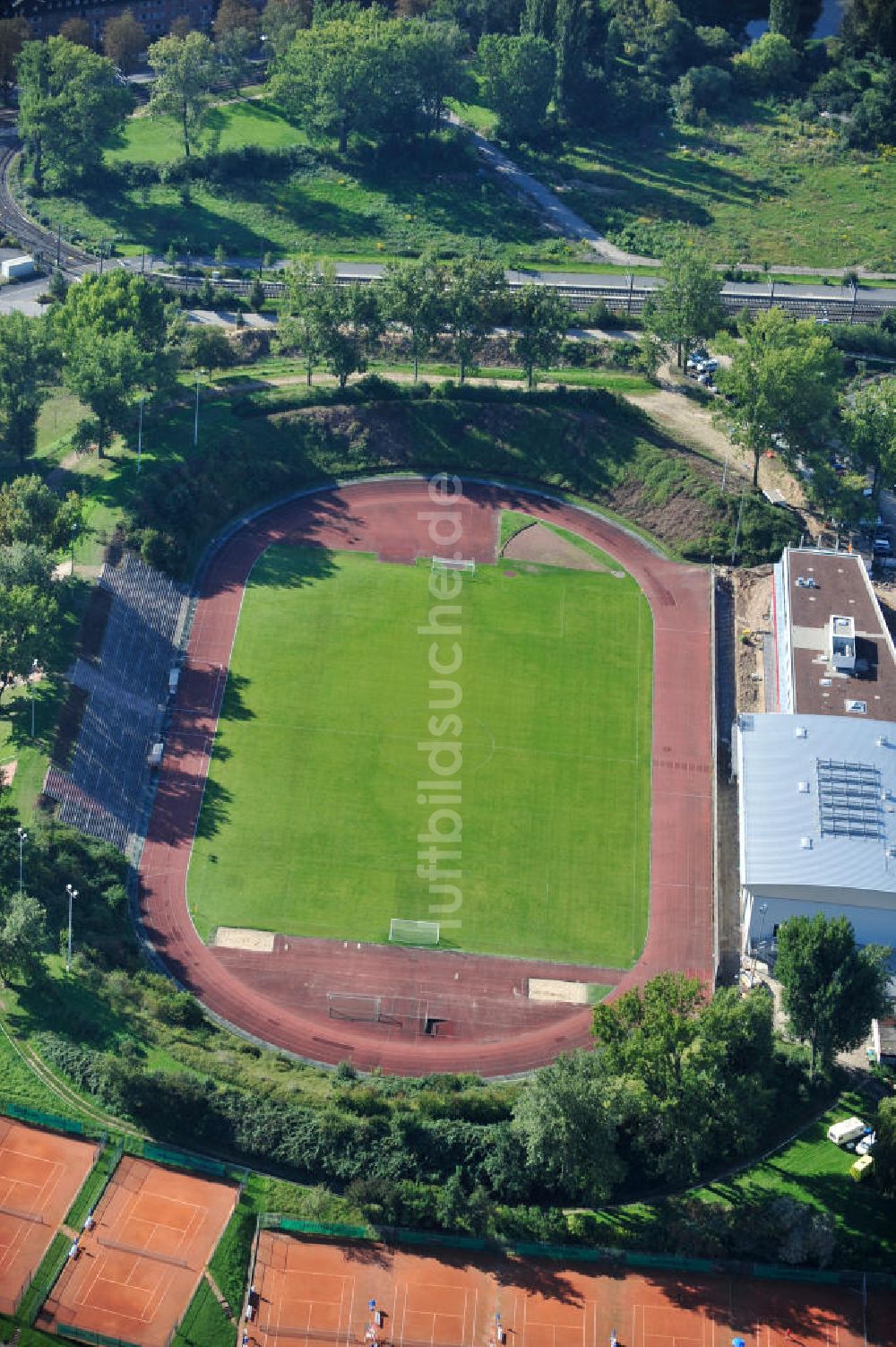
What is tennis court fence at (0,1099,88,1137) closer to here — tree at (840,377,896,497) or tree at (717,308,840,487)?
tree at (717,308,840,487)

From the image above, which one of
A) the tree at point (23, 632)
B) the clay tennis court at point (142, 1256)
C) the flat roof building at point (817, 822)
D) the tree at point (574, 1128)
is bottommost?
the clay tennis court at point (142, 1256)

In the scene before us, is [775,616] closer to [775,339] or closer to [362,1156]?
[775,339]

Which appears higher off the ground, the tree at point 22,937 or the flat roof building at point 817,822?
the flat roof building at point 817,822

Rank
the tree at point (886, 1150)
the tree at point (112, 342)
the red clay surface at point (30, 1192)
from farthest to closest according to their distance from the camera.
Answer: the tree at point (112, 342)
the tree at point (886, 1150)
the red clay surface at point (30, 1192)

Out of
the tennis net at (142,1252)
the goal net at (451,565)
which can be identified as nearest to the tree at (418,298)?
the goal net at (451,565)

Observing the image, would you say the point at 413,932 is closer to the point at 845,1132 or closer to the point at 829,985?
the point at 829,985

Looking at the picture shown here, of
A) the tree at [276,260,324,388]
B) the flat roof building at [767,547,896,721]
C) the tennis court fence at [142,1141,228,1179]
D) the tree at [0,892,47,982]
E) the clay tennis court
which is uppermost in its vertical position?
the tree at [276,260,324,388]

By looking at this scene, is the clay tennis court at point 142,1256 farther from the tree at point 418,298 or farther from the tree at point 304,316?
the tree at point 418,298

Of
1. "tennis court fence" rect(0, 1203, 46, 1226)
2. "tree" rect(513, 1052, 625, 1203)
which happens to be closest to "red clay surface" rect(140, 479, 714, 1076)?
"tree" rect(513, 1052, 625, 1203)
